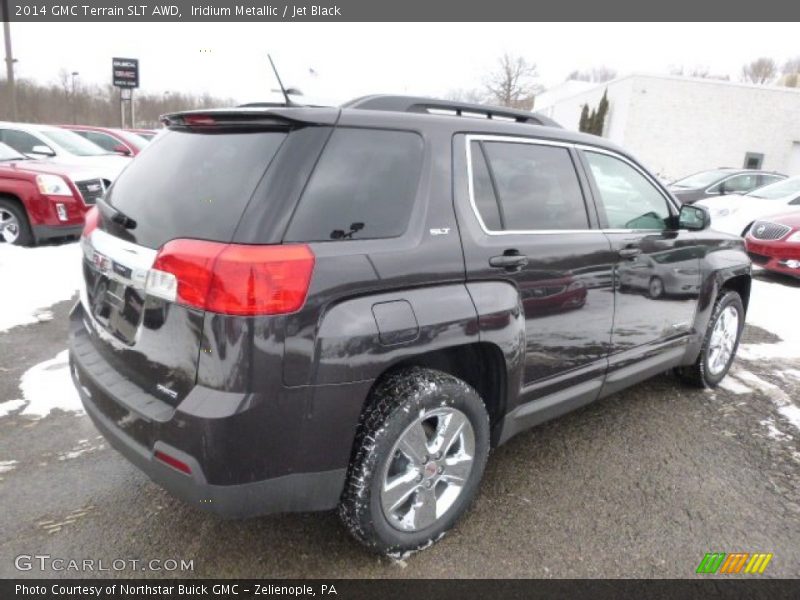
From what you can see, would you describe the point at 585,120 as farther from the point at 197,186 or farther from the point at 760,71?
the point at 760,71

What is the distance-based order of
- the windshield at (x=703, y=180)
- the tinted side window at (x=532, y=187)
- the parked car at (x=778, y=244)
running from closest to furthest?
the tinted side window at (x=532, y=187) < the parked car at (x=778, y=244) < the windshield at (x=703, y=180)

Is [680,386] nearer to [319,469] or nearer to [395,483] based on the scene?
[395,483]

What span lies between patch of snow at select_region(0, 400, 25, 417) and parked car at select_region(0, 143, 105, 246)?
14.9 ft

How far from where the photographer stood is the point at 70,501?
2619 mm

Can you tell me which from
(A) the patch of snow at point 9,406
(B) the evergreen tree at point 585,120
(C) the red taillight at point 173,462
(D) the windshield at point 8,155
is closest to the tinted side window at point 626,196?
(C) the red taillight at point 173,462

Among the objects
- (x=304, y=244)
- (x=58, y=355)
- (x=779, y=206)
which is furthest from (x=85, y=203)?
(x=779, y=206)

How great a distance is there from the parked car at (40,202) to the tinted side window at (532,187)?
6.50 metres

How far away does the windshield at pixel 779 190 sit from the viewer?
10156 millimetres

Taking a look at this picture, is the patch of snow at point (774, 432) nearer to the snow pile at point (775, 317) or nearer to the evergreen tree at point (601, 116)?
the snow pile at point (775, 317)

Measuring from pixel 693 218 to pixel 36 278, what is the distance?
6.37 metres

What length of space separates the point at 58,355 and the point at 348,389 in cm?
325

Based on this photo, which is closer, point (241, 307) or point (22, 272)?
point (241, 307)

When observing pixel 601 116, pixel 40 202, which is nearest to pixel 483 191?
pixel 40 202

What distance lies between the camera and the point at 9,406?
135 inches
